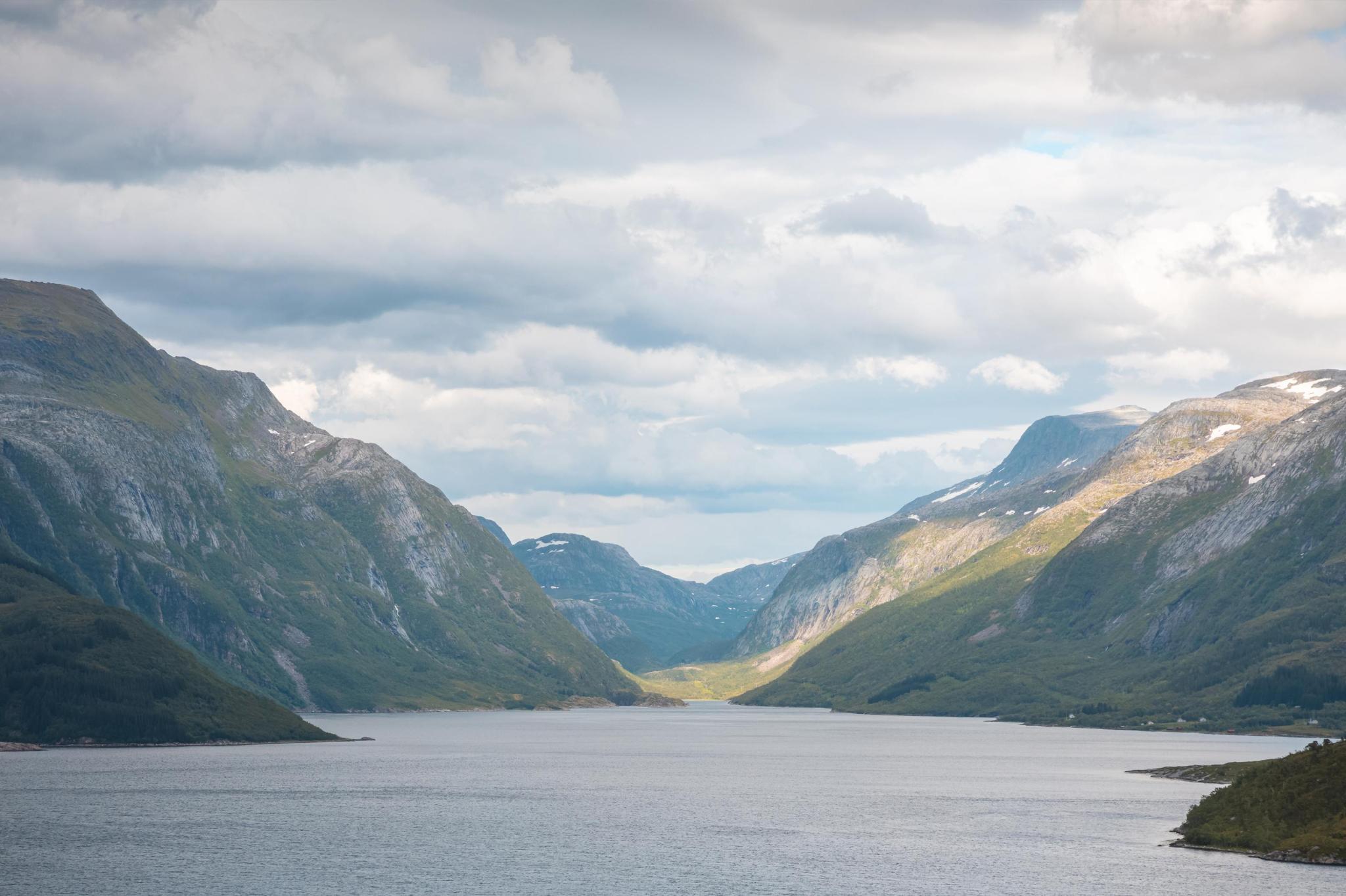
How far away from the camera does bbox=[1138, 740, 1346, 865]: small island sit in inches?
5128

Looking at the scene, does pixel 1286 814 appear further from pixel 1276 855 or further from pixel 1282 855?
pixel 1282 855

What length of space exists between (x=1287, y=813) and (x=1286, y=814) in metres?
0.21

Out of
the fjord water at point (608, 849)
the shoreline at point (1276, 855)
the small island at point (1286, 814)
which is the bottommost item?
the fjord water at point (608, 849)

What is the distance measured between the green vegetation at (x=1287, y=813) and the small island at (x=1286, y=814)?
7cm

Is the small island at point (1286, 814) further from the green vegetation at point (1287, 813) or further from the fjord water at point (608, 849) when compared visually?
the fjord water at point (608, 849)

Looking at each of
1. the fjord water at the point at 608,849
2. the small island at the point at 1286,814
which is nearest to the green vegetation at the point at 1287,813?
the small island at the point at 1286,814

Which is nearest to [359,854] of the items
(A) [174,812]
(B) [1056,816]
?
(A) [174,812]

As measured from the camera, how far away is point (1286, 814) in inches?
5418

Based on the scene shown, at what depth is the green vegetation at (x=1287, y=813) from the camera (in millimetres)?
130375

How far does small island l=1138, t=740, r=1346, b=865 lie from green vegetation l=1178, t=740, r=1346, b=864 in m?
0.07

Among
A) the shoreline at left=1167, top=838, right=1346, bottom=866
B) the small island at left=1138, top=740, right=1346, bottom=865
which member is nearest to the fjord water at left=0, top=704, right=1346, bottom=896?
the shoreline at left=1167, top=838, right=1346, bottom=866

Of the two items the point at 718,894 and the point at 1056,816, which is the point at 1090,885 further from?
the point at 1056,816

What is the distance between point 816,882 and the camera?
4980 inches

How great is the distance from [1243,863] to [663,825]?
71291 millimetres
